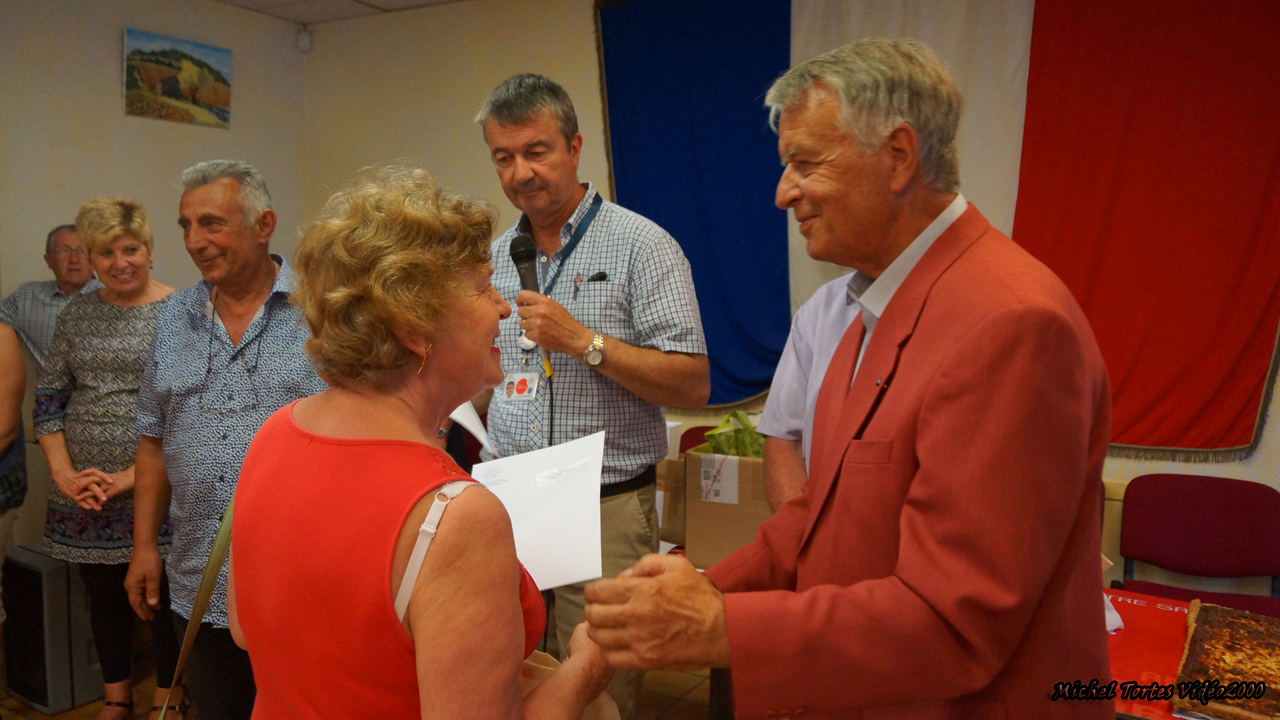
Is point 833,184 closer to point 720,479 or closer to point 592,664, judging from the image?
point 592,664

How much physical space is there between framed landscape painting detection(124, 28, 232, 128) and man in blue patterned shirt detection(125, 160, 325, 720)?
3.69 metres

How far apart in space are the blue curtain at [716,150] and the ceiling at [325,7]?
5.33 ft

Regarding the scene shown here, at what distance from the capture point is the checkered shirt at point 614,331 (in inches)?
83.2

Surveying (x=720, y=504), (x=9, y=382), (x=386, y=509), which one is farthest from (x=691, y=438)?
(x=386, y=509)

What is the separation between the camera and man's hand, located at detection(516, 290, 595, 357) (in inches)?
76.5

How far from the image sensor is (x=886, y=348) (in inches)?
43.8

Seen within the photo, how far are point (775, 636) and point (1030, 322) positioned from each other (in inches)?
17.9

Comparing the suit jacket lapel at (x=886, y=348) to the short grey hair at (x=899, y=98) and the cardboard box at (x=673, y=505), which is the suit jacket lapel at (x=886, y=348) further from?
the cardboard box at (x=673, y=505)

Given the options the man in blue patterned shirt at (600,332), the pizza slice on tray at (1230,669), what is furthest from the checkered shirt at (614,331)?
the pizza slice on tray at (1230,669)

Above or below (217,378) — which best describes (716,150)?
above

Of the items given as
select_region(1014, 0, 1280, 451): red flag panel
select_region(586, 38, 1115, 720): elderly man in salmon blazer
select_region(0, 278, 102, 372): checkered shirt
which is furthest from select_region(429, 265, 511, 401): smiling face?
select_region(0, 278, 102, 372): checkered shirt

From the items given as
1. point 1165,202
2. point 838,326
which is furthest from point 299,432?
point 1165,202

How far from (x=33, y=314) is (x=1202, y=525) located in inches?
231

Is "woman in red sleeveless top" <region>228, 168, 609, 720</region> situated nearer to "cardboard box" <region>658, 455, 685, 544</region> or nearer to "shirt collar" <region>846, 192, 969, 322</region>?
"shirt collar" <region>846, 192, 969, 322</region>
